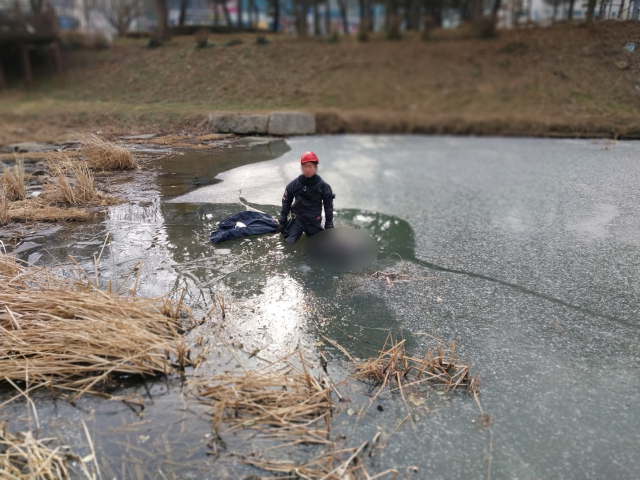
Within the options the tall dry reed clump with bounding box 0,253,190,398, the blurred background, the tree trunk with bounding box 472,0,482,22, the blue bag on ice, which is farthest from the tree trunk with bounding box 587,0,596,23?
the tree trunk with bounding box 472,0,482,22

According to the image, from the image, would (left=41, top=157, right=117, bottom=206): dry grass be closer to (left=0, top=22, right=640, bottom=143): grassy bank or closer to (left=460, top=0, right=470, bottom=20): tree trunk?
(left=0, top=22, right=640, bottom=143): grassy bank

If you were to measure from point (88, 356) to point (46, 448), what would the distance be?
592 millimetres

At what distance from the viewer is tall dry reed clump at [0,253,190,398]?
108 inches

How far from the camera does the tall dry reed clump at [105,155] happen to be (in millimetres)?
3832

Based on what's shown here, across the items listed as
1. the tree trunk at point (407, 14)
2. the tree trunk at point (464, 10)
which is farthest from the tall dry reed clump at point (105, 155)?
the tree trunk at point (464, 10)

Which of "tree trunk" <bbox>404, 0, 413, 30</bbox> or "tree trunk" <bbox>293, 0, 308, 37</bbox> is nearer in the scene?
"tree trunk" <bbox>293, 0, 308, 37</bbox>

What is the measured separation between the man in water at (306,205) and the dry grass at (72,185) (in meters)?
1.59

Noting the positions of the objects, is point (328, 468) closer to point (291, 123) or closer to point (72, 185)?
point (72, 185)

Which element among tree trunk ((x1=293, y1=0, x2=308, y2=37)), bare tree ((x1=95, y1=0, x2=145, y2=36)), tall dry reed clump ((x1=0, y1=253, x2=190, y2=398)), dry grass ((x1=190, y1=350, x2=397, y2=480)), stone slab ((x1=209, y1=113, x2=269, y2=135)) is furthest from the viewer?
tree trunk ((x1=293, y1=0, x2=308, y2=37))

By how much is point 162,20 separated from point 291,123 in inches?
69.7

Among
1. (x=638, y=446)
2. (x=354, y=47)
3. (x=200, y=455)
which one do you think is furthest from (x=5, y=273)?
(x=354, y=47)

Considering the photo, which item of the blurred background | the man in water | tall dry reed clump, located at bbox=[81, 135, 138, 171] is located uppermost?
the blurred background

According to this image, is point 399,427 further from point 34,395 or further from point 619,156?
point 619,156

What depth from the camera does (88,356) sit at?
110 inches
